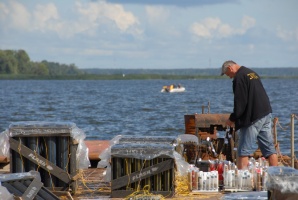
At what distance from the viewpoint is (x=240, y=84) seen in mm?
10766

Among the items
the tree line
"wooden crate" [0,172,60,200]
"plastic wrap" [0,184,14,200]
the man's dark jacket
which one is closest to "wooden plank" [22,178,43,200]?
"wooden crate" [0,172,60,200]

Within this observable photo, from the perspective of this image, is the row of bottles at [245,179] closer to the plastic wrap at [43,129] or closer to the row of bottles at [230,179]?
the row of bottles at [230,179]

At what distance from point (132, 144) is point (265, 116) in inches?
76.0

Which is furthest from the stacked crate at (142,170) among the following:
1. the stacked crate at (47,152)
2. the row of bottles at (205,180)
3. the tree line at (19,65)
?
the tree line at (19,65)

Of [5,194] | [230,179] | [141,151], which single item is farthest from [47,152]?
[230,179]

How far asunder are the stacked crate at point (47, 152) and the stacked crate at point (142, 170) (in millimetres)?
681

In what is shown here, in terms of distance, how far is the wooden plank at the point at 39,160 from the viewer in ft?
35.9

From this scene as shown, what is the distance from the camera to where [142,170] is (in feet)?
35.0

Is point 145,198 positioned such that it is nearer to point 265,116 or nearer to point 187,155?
point 265,116

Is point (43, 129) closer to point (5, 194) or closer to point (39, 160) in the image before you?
point (39, 160)

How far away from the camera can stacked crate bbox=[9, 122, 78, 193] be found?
35.9 feet

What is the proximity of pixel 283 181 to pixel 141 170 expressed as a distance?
9.03ft

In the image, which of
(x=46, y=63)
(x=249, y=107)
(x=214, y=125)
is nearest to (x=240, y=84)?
(x=249, y=107)

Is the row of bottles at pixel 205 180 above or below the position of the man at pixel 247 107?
below
